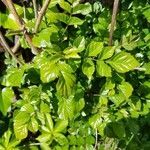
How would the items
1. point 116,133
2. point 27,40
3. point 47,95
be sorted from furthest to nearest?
point 116,133 → point 47,95 → point 27,40

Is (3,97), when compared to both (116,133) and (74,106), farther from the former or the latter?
(116,133)

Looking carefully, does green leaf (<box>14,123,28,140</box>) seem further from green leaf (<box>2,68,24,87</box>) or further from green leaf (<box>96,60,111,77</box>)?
green leaf (<box>96,60,111,77</box>)

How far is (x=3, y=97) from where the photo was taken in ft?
6.72

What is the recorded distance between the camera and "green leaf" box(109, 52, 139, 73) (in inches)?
77.0

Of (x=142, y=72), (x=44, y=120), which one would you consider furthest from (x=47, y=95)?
(x=142, y=72)

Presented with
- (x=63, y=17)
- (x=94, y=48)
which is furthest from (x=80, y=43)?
(x=63, y=17)

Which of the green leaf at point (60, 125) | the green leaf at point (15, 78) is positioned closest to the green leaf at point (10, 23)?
the green leaf at point (15, 78)

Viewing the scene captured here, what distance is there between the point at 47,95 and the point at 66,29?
357mm

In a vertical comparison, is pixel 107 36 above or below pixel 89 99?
above

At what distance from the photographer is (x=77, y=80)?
2.15 m

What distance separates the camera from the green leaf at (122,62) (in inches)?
77.0

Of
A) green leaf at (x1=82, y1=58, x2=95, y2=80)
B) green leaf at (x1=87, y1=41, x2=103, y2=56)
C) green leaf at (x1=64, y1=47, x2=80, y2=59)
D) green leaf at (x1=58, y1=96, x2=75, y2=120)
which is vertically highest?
green leaf at (x1=64, y1=47, x2=80, y2=59)

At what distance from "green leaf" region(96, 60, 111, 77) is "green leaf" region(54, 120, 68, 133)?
0.35m

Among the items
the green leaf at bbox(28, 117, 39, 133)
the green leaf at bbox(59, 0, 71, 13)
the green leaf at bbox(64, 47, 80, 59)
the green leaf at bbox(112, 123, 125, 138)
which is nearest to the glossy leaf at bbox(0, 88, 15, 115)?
the green leaf at bbox(28, 117, 39, 133)
